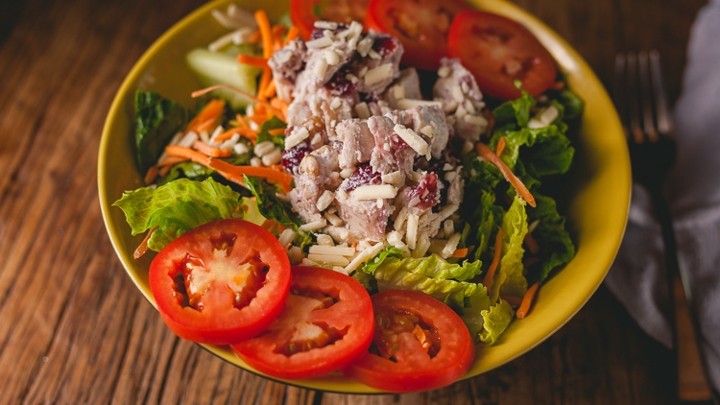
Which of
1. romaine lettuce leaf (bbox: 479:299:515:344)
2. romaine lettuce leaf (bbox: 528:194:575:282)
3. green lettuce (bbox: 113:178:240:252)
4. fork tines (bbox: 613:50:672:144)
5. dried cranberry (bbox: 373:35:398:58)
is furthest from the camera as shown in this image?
fork tines (bbox: 613:50:672:144)

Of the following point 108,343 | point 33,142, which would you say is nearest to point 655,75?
point 108,343

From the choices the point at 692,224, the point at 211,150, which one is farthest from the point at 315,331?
the point at 692,224

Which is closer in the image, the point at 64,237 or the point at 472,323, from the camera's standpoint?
the point at 472,323

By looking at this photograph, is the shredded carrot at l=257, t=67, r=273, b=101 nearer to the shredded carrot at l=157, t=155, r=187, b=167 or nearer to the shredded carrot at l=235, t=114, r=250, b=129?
the shredded carrot at l=235, t=114, r=250, b=129

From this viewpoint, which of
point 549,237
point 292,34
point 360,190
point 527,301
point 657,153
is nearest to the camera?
point 360,190

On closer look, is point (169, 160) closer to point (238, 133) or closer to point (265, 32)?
point (238, 133)

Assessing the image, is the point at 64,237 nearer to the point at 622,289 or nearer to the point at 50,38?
the point at 50,38

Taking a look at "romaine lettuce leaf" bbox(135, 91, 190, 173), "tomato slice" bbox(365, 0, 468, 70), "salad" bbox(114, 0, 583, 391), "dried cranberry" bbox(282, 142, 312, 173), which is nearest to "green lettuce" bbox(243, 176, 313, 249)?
"salad" bbox(114, 0, 583, 391)
